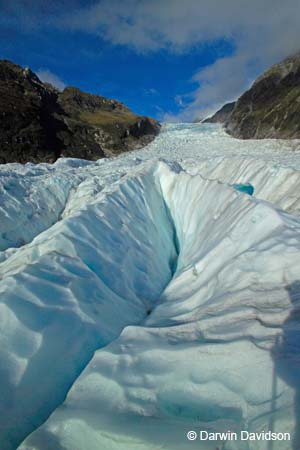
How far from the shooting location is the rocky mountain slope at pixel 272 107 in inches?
1399

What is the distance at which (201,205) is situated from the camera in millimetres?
7812

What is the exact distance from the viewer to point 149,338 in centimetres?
324

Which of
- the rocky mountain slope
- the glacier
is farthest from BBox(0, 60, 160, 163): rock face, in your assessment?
the glacier

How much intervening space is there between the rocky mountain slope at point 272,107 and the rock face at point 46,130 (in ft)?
49.5

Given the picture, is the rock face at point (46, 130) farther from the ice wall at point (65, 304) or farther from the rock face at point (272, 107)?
the ice wall at point (65, 304)

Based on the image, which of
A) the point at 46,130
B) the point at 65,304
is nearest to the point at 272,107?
the point at 46,130

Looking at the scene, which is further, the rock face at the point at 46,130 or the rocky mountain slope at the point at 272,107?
the rocky mountain slope at the point at 272,107

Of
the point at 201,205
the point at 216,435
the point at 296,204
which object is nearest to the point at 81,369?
the point at 216,435

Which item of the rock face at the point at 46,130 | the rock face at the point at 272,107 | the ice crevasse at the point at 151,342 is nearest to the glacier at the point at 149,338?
the ice crevasse at the point at 151,342

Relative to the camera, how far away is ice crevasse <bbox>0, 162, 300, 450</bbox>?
7.53 ft

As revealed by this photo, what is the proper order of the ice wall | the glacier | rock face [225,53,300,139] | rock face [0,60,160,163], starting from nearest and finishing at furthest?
the glacier, the ice wall, rock face [0,60,160,163], rock face [225,53,300,139]

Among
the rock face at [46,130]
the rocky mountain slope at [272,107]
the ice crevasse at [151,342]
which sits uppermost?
the rock face at [46,130]

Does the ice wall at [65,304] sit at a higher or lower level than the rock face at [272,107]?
lower

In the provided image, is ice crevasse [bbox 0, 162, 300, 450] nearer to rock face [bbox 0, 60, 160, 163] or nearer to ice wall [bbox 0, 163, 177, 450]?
ice wall [bbox 0, 163, 177, 450]
